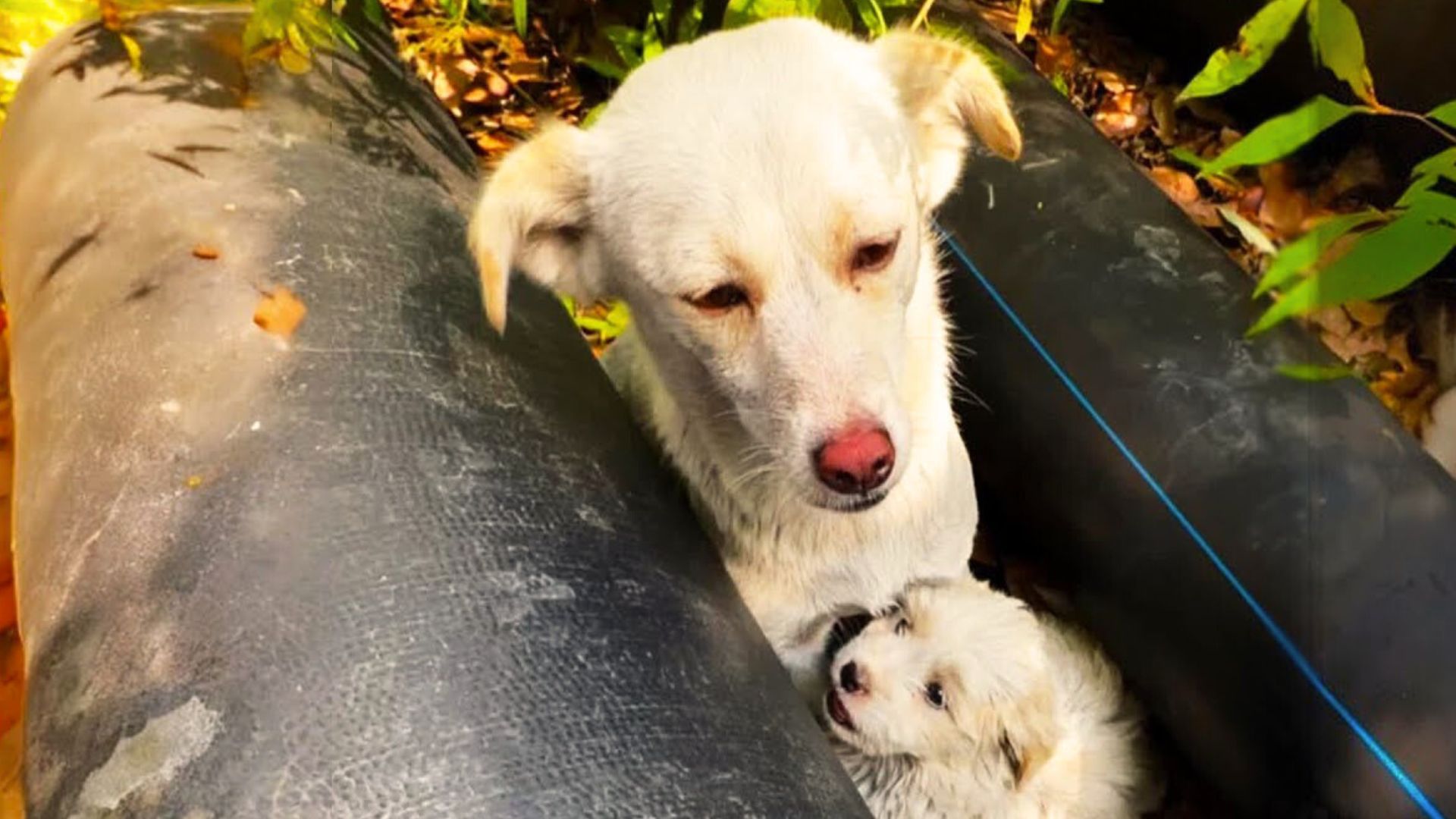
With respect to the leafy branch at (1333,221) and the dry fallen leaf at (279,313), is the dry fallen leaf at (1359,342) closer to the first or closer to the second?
the leafy branch at (1333,221)

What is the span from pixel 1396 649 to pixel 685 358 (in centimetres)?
100

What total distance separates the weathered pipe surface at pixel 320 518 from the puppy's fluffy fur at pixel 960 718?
379 millimetres

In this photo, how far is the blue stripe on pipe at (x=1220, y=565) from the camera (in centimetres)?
150

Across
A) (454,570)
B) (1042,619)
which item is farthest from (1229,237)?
(454,570)

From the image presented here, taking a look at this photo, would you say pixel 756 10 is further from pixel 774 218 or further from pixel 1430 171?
pixel 1430 171

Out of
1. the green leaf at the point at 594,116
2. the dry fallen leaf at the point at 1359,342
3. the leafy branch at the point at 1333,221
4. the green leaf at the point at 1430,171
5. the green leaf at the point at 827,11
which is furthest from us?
the dry fallen leaf at the point at 1359,342

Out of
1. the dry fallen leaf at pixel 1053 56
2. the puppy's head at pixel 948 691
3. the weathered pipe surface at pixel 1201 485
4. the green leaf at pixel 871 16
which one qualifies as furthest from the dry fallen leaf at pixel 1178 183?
the puppy's head at pixel 948 691

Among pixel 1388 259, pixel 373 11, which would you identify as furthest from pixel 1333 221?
pixel 373 11

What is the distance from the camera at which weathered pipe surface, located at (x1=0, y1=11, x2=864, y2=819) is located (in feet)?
3.52

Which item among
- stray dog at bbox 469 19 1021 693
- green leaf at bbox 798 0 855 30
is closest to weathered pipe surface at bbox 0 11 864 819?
stray dog at bbox 469 19 1021 693

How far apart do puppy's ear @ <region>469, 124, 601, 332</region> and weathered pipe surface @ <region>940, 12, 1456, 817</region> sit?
0.83 metres

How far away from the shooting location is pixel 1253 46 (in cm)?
102

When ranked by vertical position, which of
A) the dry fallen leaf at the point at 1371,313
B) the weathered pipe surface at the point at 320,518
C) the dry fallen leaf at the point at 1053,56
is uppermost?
the weathered pipe surface at the point at 320,518

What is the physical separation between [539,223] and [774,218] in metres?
0.36
